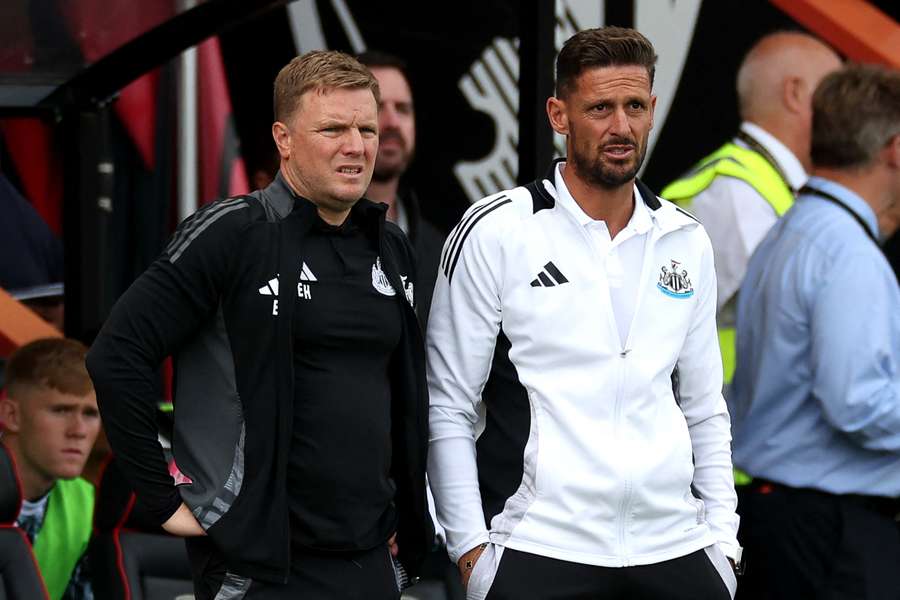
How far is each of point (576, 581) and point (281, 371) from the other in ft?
2.12

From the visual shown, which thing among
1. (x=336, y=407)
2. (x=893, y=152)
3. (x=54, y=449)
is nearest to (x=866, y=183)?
(x=893, y=152)

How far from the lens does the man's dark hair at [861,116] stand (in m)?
4.06

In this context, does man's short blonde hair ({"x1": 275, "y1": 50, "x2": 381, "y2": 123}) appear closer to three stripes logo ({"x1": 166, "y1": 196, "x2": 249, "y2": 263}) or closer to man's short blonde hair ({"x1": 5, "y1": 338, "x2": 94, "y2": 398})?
three stripes logo ({"x1": 166, "y1": 196, "x2": 249, "y2": 263})

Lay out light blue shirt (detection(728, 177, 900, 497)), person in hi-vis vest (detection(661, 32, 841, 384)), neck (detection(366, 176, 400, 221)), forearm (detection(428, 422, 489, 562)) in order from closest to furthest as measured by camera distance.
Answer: forearm (detection(428, 422, 489, 562)), light blue shirt (detection(728, 177, 900, 497)), person in hi-vis vest (detection(661, 32, 841, 384)), neck (detection(366, 176, 400, 221))

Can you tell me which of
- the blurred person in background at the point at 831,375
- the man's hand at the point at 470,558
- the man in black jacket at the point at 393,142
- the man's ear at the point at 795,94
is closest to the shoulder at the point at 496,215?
the man's hand at the point at 470,558

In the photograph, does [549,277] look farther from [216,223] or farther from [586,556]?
[216,223]

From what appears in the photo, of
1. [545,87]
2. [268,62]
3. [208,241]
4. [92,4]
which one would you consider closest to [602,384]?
[208,241]

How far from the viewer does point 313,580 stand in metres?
2.91

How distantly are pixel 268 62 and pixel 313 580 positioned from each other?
3994 millimetres

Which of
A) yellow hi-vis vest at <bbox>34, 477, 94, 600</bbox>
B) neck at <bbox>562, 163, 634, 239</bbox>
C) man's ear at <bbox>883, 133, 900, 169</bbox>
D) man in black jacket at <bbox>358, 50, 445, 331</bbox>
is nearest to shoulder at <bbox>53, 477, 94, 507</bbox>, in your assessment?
yellow hi-vis vest at <bbox>34, 477, 94, 600</bbox>

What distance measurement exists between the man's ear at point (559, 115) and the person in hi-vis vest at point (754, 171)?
4.89 feet

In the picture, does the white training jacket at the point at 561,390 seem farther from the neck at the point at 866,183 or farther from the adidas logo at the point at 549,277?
the neck at the point at 866,183

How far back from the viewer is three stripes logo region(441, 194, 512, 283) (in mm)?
3174

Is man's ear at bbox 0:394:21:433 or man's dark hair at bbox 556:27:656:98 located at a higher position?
man's dark hair at bbox 556:27:656:98
